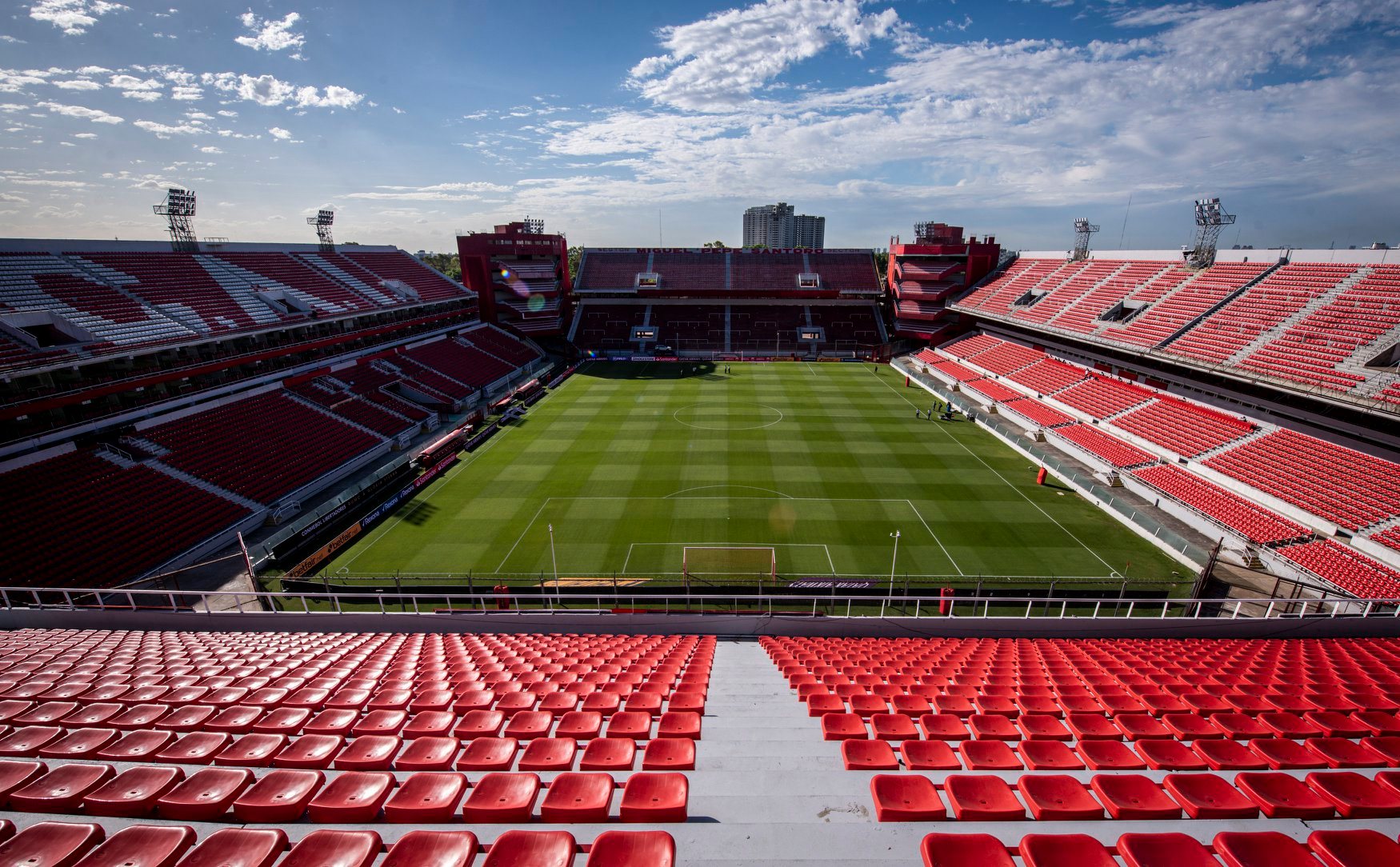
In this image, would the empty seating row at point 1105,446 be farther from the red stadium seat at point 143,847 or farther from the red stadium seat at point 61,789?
the red stadium seat at point 61,789

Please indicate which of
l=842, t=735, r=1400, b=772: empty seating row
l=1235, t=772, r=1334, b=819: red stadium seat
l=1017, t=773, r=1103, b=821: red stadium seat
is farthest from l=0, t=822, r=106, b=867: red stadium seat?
l=1235, t=772, r=1334, b=819: red stadium seat

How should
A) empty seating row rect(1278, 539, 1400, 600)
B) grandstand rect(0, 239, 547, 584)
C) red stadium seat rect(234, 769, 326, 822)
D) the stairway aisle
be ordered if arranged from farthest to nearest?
grandstand rect(0, 239, 547, 584) < empty seating row rect(1278, 539, 1400, 600) < red stadium seat rect(234, 769, 326, 822) < the stairway aisle

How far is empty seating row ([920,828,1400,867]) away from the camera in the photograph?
3.51 meters

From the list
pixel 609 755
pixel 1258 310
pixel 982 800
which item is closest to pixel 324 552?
pixel 609 755

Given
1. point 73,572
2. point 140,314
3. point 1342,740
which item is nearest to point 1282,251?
point 1342,740

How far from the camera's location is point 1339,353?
23.4 meters

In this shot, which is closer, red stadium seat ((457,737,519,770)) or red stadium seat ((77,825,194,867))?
red stadium seat ((77,825,194,867))

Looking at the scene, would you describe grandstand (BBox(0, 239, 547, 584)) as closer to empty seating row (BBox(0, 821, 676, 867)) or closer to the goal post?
the goal post

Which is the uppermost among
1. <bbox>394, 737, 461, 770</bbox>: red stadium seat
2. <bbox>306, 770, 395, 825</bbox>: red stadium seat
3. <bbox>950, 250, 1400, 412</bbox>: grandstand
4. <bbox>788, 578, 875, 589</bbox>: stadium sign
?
<bbox>950, 250, 1400, 412</bbox>: grandstand

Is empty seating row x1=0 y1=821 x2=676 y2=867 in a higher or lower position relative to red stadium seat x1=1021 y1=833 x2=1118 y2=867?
lower

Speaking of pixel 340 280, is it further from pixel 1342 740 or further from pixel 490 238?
pixel 1342 740

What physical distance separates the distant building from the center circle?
152 m

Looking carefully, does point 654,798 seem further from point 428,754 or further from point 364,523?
point 364,523

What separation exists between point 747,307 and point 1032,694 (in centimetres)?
6102
